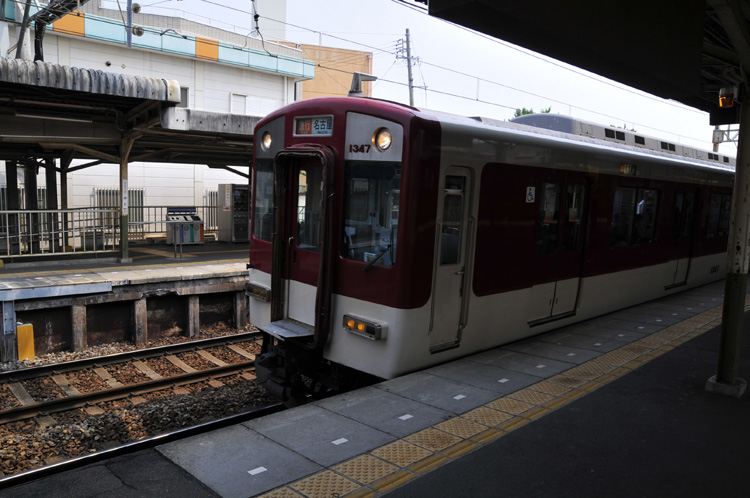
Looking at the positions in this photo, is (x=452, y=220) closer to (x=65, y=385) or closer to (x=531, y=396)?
(x=531, y=396)

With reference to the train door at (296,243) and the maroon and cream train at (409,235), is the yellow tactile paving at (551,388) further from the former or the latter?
the train door at (296,243)

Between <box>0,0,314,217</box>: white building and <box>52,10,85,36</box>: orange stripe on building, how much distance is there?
34 millimetres

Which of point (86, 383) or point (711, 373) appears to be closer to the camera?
point (711, 373)

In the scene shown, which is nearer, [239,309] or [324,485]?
[324,485]

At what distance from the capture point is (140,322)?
10492 mm

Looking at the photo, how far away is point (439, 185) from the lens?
17.4 ft

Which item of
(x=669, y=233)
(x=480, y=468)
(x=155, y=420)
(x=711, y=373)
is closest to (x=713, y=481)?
(x=480, y=468)

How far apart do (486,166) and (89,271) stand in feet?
28.9

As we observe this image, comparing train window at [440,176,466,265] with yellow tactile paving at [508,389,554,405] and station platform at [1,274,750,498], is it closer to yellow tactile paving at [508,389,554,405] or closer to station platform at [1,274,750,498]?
station platform at [1,274,750,498]

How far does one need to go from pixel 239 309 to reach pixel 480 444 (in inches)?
340

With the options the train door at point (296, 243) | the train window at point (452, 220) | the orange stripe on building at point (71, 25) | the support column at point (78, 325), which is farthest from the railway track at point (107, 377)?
the orange stripe on building at point (71, 25)

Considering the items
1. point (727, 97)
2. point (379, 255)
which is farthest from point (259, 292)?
point (727, 97)

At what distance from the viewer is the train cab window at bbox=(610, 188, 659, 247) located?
8352 millimetres

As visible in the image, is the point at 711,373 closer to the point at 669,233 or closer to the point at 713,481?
the point at 713,481
